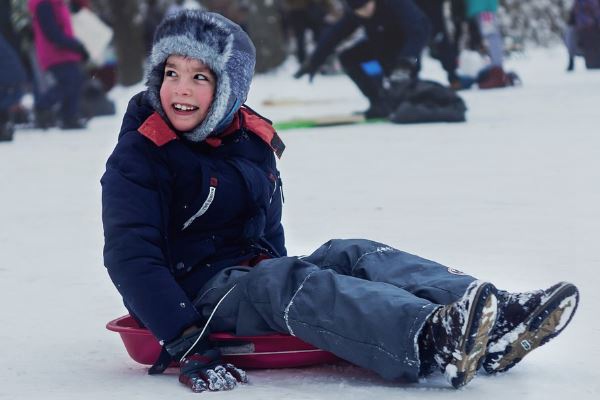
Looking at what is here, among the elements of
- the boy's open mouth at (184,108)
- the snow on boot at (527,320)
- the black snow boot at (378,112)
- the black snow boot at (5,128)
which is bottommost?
the black snow boot at (378,112)

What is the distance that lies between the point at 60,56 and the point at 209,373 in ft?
25.5

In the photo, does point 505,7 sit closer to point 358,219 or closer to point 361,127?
point 361,127

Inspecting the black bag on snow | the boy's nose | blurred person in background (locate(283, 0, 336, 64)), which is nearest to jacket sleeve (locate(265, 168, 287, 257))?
the boy's nose

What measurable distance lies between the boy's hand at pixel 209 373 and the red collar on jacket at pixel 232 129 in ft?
1.59

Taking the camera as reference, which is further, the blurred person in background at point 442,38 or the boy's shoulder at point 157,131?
the blurred person in background at point 442,38

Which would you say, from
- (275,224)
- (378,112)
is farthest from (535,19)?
(275,224)

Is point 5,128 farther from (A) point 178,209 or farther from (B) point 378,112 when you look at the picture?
(A) point 178,209

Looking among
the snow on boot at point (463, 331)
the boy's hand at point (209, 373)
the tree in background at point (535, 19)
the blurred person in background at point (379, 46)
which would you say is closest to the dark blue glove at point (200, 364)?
the boy's hand at point (209, 373)

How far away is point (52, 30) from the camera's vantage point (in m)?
9.93

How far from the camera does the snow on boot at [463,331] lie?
7.61 ft

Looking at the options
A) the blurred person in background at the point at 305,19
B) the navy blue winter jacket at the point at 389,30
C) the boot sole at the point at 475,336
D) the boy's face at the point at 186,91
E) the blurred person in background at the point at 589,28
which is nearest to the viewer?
the boot sole at the point at 475,336

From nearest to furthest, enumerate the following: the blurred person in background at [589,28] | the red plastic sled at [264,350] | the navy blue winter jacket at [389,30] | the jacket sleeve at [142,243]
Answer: the jacket sleeve at [142,243] < the red plastic sled at [264,350] < the navy blue winter jacket at [389,30] < the blurred person in background at [589,28]

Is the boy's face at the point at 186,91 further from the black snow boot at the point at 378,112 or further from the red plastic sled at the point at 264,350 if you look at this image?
the black snow boot at the point at 378,112

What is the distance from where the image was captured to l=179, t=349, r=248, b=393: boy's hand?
8.32ft
